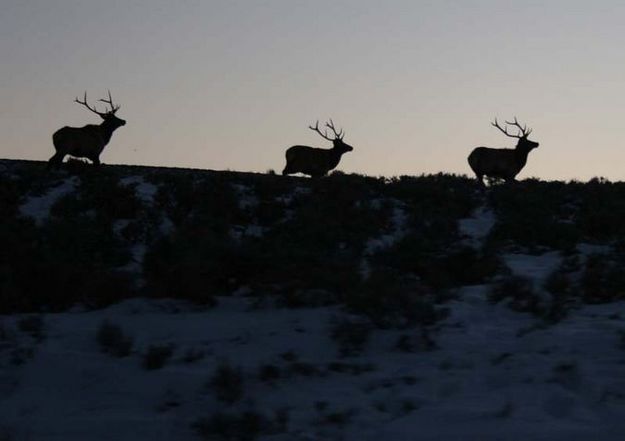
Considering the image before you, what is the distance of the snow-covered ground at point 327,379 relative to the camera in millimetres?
6918

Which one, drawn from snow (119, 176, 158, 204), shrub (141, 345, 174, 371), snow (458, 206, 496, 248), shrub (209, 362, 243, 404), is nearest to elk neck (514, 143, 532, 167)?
snow (458, 206, 496, 248)

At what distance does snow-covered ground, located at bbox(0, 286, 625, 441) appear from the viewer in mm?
6918

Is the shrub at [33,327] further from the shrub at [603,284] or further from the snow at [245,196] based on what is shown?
the snow at [245,196]

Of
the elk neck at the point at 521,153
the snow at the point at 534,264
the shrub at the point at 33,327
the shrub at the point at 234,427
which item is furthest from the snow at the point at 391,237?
the elk neck at the point at 521,153

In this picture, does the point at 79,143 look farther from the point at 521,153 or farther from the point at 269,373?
the point at 269,373

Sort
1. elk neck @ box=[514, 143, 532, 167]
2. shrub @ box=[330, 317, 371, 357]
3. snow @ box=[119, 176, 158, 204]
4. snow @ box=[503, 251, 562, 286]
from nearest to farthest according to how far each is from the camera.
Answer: shrub @ box=[330, 317, 371, 357], snow @ box=[503, 251, 562, 286], snow @ box=[119, 176, 158, 204], elk neck @ box=[514, 143, 532, 167]

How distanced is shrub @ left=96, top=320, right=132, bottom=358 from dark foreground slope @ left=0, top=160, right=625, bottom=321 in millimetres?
1691

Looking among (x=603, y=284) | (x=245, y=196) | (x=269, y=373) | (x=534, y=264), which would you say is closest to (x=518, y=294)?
(x=603, y=284)

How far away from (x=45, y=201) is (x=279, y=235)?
6.23 meters

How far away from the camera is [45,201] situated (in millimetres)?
18422

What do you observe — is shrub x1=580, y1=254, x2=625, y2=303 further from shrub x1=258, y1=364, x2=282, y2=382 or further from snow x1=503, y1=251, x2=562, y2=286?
shrub x1=258, y1=364, x2=282, y2=382

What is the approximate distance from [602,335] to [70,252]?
7.21 metres

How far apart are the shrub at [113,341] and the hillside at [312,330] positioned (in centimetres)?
2

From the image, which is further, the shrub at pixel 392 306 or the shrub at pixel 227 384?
the shrub at pixel 392 306
